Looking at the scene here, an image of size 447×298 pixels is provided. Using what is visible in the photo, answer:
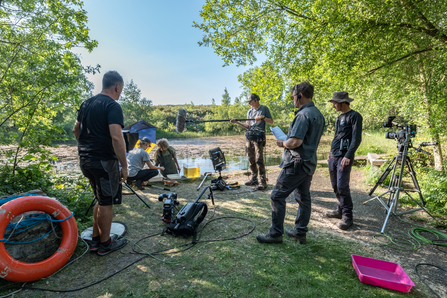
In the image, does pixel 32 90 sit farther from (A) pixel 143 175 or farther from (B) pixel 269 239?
(B) pixel 269 239

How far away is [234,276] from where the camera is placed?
82.7 inches

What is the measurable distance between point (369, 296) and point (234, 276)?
1198 millimetres

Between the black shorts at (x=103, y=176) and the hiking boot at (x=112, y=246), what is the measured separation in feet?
1.80

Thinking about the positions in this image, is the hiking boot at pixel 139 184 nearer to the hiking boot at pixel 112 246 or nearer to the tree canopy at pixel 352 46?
the hiking boot at pixel 112 246

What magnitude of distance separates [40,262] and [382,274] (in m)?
3.44

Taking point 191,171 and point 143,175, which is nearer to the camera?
point 143,175

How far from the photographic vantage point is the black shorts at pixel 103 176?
91.1 inches

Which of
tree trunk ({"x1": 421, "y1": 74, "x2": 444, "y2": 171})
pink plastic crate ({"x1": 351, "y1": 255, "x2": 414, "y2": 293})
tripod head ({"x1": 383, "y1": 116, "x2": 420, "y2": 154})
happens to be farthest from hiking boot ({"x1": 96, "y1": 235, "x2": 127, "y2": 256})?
tree trunk ({"x1": 421, "y1": 74, "x2": 444, "y2": 171})

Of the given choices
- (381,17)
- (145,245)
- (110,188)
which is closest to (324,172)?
(381,17)

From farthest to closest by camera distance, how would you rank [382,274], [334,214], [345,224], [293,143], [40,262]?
[334,214], [345,224], [293,143], [382,274], [40,262]

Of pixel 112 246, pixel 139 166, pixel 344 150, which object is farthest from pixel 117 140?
pixel 344 150

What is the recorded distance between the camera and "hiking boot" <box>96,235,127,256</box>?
2.45m

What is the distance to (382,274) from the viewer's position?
218 cm

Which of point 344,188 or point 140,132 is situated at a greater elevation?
point 140,132
